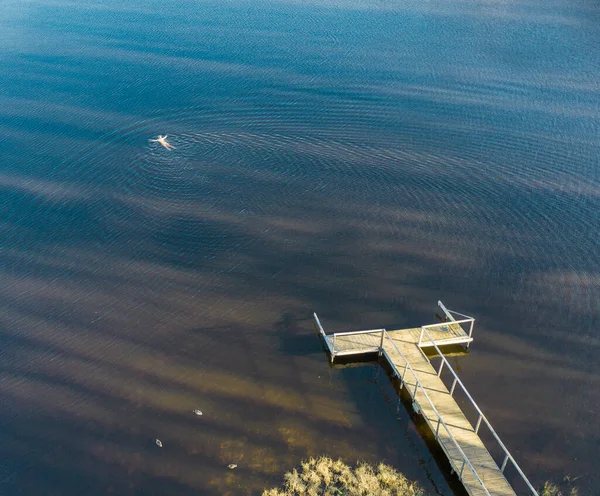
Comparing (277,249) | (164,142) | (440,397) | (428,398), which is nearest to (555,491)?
(440,397)

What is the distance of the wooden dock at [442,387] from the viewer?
19.5 metres

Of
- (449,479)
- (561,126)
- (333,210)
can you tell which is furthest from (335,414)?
(561,126)

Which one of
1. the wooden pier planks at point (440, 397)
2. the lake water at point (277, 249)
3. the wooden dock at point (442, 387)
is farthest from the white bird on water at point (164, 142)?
the wooden pier planks at point (440, 397)

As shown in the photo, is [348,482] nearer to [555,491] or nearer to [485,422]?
[485,422]

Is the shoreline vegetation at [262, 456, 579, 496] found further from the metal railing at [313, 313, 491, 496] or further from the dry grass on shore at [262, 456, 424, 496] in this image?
the metal railing at [313, 313, 491, 496]

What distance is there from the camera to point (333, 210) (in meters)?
35.3

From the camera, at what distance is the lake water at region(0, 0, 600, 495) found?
72.5ft

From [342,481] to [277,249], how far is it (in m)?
15.0

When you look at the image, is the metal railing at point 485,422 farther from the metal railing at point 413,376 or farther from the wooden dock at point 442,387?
the metal railing at point 413,376

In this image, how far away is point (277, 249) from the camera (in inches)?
1268

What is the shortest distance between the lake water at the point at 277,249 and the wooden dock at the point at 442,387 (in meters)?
0.96

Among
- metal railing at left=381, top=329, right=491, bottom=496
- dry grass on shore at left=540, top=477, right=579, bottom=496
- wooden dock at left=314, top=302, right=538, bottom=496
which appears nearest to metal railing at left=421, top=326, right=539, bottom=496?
wooden dock at left=314, top=302, right=538, bottom=496

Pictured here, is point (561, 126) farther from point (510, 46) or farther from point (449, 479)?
point (449, 479)

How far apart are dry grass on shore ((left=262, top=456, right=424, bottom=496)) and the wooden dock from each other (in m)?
2.15
